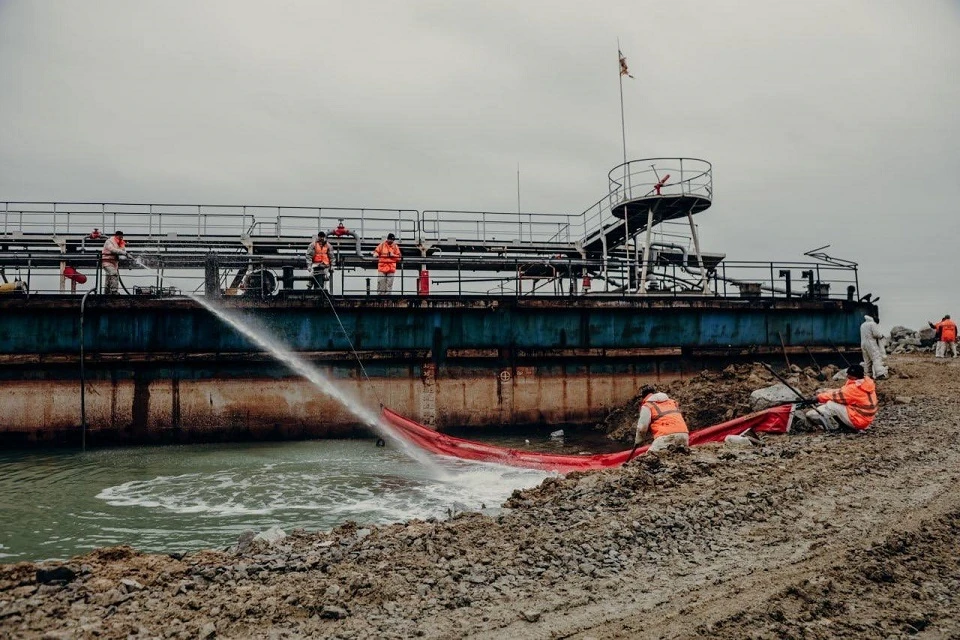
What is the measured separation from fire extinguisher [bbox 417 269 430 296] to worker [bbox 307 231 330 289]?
229 centimetres

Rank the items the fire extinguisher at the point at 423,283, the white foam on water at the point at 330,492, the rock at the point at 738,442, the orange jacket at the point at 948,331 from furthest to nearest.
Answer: the orange jacket at the point at 948,331 → the fire extinguisher at the point at 423,283 → the rock at the point at 738,442 → the white foam on water at the point at 330,492

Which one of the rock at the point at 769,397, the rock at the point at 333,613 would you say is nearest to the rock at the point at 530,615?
the rock at the point at 333,613

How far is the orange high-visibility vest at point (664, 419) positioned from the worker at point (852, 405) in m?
2.89

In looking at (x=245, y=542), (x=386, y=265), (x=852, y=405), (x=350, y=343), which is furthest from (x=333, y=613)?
(x=386, y=265)

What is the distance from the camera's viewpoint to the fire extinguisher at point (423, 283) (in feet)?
51.1

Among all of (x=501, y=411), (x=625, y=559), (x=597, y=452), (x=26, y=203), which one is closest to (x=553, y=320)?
(x=501, y=411)

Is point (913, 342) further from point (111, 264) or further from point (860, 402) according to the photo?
point (111, 264)

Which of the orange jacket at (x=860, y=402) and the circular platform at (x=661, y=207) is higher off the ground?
the circular platform at (x=661, y=207)

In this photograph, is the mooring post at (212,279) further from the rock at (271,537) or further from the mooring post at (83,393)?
the rock at (271,537)

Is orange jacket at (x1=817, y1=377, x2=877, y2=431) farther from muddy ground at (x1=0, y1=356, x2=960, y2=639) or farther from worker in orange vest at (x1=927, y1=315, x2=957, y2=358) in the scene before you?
worker in orange vest at (x1=927, y1=315, x2=957, y2=358)

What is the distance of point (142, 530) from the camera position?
7613 millimetres

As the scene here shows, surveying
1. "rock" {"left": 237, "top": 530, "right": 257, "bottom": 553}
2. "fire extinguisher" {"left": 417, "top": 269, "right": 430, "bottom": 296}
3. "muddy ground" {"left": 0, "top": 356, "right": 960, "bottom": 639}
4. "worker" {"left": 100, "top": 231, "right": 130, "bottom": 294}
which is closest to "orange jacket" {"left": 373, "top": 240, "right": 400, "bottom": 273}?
"fire extinguisher" {"left": 417, "top": 269, "right": 430, "bottom": 296}

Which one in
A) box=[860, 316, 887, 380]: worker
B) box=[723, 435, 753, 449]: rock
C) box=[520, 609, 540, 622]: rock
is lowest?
box=[520, 609, 540, 622]: rock

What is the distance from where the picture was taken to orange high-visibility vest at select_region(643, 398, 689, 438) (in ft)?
29.6
